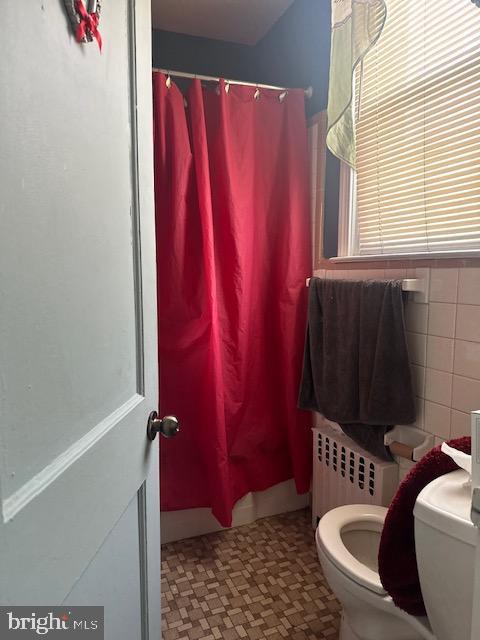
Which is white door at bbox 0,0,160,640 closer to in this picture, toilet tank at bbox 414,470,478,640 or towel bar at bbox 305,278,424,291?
toilet tank at bbox 414,470,478,640

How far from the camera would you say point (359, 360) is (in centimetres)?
151

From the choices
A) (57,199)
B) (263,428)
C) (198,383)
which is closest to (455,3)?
(57,199)

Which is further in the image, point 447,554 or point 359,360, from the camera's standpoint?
point 359,360

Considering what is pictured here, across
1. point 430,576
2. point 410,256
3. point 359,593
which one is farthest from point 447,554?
point 410,256

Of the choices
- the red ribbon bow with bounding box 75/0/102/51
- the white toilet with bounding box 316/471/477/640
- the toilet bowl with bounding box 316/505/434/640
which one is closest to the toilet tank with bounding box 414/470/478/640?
the white toilet with bounding box 316/471/477/640

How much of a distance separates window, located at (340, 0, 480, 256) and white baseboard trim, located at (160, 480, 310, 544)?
127cm

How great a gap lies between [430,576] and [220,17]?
96.3 inches

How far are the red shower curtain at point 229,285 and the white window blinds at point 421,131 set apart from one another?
0.40 metres

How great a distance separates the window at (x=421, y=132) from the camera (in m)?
1.19

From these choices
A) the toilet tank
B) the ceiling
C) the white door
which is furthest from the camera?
the ceiling

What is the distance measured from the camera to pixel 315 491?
1.88 m

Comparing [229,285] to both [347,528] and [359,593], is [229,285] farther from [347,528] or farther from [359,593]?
[359,593]

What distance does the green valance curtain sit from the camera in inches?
48.2

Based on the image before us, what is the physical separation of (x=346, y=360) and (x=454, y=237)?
1.88 feet
